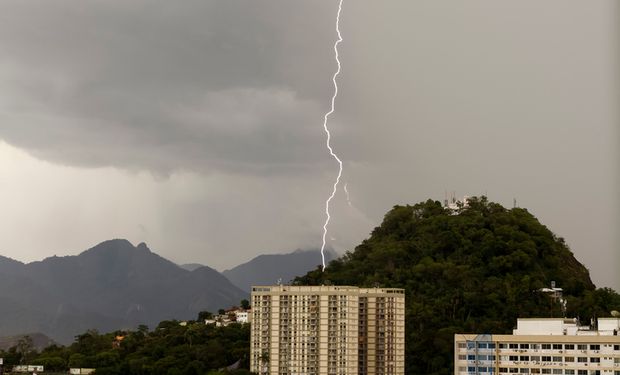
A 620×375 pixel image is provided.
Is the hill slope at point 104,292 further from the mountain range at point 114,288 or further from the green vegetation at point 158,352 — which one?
the green vegetation at point 158,352

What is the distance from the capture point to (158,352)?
52219 millimetres

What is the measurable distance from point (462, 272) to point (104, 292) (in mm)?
108119

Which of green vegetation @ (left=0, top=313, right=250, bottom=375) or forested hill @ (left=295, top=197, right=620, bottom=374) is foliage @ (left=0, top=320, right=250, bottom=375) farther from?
forested hill @ (left=295, top=197, right=620, bottom=374)

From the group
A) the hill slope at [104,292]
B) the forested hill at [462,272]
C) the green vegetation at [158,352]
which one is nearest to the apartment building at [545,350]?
the forested hill at [462,272]

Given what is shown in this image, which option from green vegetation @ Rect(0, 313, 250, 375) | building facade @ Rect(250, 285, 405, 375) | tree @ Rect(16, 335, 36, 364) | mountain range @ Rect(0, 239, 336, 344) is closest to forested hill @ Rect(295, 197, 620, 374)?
building facade @ Rect(250, 285, 405, 375)

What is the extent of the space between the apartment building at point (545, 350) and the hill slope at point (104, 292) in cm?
10073

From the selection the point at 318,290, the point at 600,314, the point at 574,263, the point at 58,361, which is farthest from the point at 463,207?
the point at 58,361

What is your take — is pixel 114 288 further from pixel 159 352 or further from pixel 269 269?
pixel 159 352

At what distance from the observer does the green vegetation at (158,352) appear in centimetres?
4897

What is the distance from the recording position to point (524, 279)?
2080 inches

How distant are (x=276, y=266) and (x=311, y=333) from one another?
11273cm

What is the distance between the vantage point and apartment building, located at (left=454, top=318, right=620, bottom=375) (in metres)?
36.0

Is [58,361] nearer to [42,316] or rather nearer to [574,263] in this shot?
[574,263]

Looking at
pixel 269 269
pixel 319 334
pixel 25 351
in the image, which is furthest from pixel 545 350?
pixel 269 269
